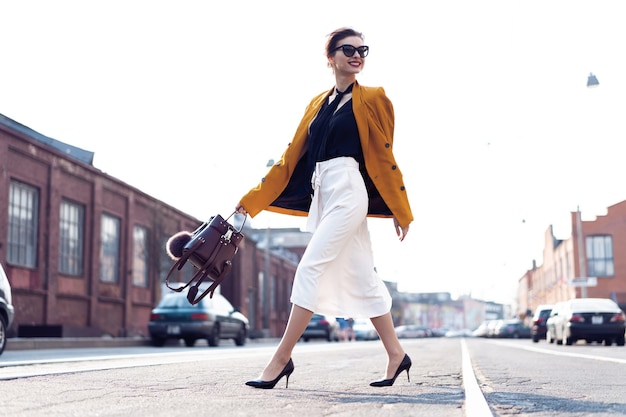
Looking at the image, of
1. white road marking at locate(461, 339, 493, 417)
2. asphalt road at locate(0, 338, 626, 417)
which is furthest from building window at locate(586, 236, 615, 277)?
white road marking at locate(461, 339, 493, 417)

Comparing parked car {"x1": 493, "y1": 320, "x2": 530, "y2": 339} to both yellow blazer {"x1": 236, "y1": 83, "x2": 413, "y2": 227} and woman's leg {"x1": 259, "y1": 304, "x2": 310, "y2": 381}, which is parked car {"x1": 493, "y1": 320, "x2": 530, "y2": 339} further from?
woman's leg {"x1": 259, "y1": 304, "x2": 310, "y2": 381}

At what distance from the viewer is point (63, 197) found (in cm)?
2669

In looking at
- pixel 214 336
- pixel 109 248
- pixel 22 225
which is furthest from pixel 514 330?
pixel 22 225

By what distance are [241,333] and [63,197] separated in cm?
718

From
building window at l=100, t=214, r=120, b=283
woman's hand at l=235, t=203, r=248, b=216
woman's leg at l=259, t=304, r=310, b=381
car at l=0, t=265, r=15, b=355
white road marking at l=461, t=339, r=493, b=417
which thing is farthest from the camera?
building window at l=100, t=214, r=120, b=283

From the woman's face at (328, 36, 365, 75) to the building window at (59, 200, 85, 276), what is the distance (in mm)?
22421

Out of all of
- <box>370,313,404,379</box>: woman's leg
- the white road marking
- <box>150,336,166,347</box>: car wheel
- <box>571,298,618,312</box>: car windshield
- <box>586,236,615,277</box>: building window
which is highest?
<box>586,236,615,277</box>: building window

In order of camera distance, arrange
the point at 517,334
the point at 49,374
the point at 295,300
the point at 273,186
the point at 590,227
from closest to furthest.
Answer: the point at 295,300, the point at 273,186, the point at 49,374, the point at 517,334, the point at 590,227

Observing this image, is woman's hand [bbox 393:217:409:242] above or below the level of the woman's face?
below

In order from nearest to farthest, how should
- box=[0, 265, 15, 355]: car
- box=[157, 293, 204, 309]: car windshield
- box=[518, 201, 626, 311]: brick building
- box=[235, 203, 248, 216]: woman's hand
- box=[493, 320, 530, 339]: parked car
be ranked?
box=[235, 203, 248, 216]: woman's hand
box=[0, 265, 15, 355]: car
box=[157, 293, 204, 309]: car windshield
box=[493, 320, 530, 339]: parked car
box=[518, 201, 626, 311]: brick building

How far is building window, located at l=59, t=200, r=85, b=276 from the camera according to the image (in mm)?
26766

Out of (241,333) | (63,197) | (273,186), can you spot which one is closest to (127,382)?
(273,186)

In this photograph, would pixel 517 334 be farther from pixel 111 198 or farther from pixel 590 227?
pixel 111 198

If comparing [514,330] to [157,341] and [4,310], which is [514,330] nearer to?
[157,341]
